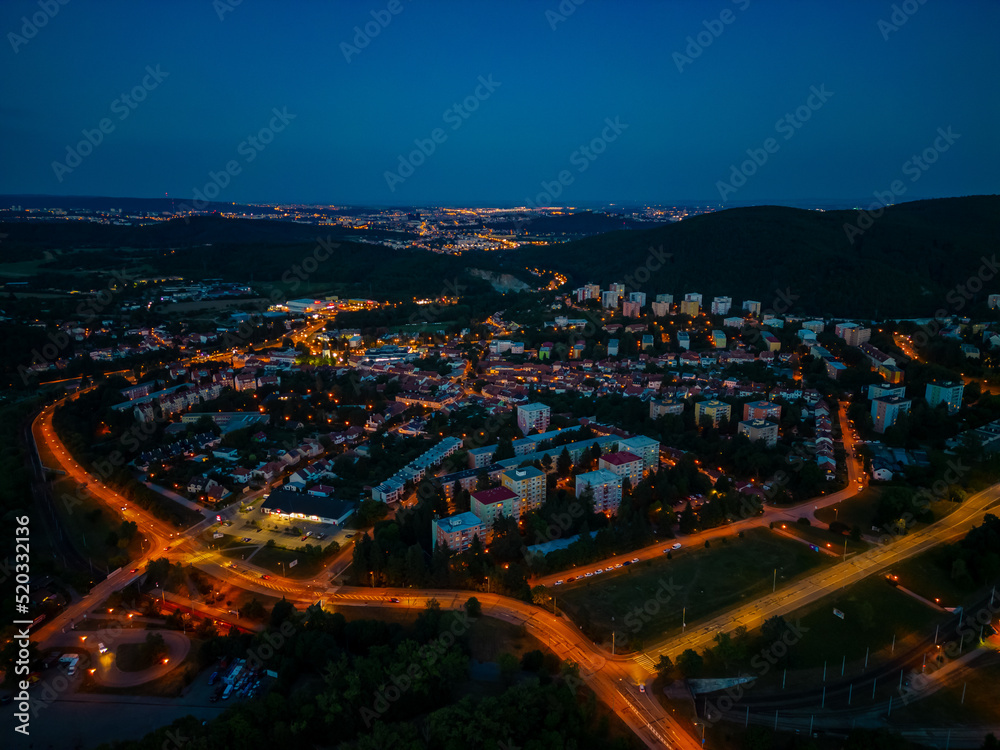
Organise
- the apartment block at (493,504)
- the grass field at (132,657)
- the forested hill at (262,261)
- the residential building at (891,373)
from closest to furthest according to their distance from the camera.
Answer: the grass field at (132,657), the apartment block at (493,504), the residential building at (891,373), the forested hill at (262,261)

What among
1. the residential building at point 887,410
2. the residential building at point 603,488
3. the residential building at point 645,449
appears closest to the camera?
the residential building at point 603,488

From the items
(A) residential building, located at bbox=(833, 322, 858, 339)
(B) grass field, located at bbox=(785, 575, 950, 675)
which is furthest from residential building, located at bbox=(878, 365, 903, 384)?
(B) grass field, located at bbox=(785, 575, 950, 675)

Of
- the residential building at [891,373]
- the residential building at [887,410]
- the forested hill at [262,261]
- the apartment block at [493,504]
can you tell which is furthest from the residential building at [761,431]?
the forested hill at [262,261]

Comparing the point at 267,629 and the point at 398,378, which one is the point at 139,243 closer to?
the point at 398,378

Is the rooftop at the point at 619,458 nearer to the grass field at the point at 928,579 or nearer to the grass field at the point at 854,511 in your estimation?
the grass field at the point at 854,511

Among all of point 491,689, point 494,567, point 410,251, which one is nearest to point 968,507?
point 494,567

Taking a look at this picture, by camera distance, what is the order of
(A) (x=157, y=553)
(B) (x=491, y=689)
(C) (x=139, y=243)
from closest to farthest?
(B) (x=491, y=689), (A) (x=157, y=553), (C) (x=139, y=243)
